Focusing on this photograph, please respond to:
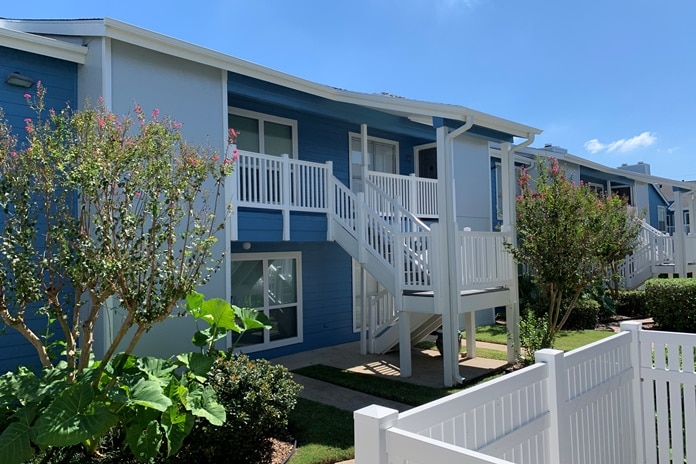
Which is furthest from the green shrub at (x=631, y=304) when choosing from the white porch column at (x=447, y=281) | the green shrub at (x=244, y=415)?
the green shrub at (x=244, y=415)

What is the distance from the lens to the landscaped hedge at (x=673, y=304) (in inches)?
467

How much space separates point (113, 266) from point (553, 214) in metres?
7.28

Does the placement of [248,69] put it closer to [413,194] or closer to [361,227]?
[361,227]

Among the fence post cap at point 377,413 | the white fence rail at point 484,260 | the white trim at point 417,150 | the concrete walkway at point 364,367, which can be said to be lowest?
the concrete walkway at point 364,367

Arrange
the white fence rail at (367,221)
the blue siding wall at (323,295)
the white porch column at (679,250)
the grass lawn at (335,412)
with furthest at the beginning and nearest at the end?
the white porch column at (679,250)
the blue siding wall at (323,295)
the white fence rail at (367,221)
the grass lawn at (335,412)

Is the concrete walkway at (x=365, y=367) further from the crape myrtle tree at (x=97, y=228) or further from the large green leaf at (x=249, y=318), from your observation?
the crape myrtle tree at (x=97, y=228)

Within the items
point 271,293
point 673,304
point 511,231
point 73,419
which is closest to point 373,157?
point 511,231

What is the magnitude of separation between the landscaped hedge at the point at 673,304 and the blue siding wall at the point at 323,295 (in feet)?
25.2

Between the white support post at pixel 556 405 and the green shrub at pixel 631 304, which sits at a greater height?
the white support post at pixel 556 405

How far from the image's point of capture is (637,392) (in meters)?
4.30

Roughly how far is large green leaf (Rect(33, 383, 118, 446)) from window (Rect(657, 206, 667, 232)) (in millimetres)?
29211

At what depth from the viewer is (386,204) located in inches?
412

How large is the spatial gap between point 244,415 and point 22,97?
5330mm

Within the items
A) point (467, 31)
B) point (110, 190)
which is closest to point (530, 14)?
point (467, 31)
